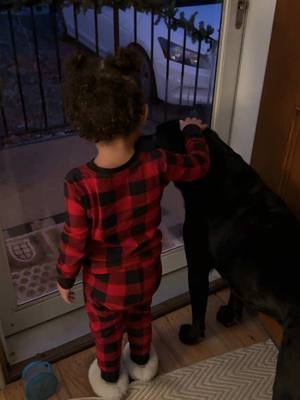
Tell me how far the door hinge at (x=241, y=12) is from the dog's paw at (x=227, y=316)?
0.99 m

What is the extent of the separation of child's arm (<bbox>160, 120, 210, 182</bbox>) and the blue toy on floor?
27.7 inches

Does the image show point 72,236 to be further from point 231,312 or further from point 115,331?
point 231,312

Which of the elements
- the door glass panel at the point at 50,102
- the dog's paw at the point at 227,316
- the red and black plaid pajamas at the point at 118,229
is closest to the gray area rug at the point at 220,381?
the dog's paw at the point at 227,316

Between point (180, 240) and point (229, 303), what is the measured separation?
0.34m

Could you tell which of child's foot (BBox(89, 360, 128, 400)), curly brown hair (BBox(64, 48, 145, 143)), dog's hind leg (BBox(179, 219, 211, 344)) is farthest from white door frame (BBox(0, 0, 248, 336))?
curly brown hair (BBox(64, 48, 145, 143))

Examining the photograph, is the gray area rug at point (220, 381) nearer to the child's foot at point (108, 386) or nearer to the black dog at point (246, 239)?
the child's foot at point (108, 386)

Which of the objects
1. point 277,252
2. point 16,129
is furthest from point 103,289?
point 16,129

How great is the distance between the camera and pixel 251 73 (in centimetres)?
136

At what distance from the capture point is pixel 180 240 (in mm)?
1731

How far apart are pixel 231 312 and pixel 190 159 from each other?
29.9 inches

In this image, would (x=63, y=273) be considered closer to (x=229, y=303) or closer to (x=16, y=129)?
(x=229, y=303)

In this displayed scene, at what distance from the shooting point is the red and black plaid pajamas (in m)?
0.90

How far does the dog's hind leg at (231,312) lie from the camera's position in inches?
60.1

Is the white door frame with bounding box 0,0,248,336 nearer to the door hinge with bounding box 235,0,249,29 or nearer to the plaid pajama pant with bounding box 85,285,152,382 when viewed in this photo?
the door hinge with bounding box 235,0,249,29
